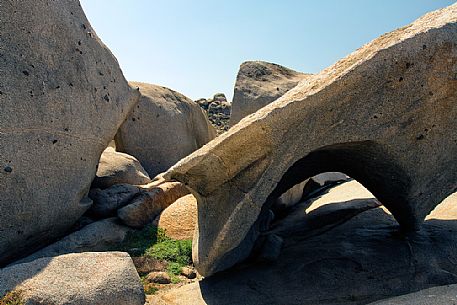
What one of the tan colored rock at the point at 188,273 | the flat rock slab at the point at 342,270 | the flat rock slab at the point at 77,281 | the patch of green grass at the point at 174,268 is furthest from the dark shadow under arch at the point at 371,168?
the flat rock slab at the point at 77,281

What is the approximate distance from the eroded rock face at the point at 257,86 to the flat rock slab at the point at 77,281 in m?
9.66

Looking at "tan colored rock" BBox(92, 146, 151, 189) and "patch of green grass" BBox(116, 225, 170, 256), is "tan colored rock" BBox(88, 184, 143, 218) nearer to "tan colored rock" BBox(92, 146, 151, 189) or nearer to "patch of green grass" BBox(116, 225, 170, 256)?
"tan colored rock" BBox(92, 146, 151, 189)

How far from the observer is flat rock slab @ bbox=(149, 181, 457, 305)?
4906 millimetres

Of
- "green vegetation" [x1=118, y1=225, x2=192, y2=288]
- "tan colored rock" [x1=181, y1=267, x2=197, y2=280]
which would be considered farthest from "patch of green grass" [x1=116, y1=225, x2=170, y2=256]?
"tan colored rock" [x1=181, y1=267, x2=197, y2=280]

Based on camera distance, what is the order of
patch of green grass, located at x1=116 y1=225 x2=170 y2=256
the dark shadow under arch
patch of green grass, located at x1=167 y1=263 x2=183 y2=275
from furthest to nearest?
patch of green grass, located at x1=116 y1=225 x2=170 y2=256 → patch of green grass, located at x1=167 y1=263 x2=183 y2=275 → the dark shadow under arch

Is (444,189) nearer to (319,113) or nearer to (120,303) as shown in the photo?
(319,113)

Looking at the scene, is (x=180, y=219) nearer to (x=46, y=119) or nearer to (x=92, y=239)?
(x=92, y=239)

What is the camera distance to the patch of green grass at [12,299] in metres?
3.40

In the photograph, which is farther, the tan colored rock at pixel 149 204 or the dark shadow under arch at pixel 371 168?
the tan colored rock at pixel 149 204

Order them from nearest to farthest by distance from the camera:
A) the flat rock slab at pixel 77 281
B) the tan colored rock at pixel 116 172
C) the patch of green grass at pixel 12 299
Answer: the patch of green grass at pixel 12 299
the flat rock slab at pixel 77 281
the tan colored rock at pixel 116 172

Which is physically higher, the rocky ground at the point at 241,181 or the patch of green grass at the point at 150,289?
the rocky ground at the point at 241,181

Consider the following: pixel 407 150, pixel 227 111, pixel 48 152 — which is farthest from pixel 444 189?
pixel 227 111

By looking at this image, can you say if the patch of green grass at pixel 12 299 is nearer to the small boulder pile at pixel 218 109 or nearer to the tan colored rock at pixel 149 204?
the tan colored rock at pixel 149 204

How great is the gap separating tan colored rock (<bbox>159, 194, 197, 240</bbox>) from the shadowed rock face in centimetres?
261
